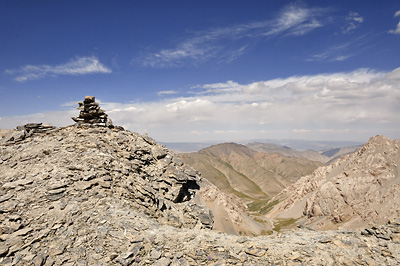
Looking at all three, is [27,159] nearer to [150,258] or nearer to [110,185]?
[110,185]

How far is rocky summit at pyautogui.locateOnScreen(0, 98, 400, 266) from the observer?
44.6ft

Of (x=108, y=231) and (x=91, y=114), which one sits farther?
(x=91, y=114)

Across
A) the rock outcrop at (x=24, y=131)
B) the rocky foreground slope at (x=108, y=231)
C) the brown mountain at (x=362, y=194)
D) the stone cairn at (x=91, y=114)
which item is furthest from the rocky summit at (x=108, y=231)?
the brown mountain at (x=362, y=194)

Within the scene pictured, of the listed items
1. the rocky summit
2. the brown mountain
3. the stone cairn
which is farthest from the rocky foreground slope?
the brown mountain

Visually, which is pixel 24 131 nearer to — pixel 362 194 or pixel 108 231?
pixel 108 231

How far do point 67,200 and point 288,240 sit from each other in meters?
17.7

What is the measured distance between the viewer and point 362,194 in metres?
122

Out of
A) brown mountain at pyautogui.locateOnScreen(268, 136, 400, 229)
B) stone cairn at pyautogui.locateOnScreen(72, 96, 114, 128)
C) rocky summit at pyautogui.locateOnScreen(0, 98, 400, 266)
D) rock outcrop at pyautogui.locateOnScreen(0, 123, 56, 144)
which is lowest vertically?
brown mountain at pyautogui.locateOnScreen(268, 136, 400, 229)

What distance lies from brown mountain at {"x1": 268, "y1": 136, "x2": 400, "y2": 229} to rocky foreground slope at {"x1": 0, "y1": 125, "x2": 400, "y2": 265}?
351 feet

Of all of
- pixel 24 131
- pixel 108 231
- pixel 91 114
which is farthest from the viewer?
pixel 91 114

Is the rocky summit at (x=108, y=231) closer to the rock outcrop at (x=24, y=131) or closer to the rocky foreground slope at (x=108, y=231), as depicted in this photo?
the rocky foreground slope at (x=108, y=231)

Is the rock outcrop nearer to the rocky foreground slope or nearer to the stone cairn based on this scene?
the rocky foreground slope

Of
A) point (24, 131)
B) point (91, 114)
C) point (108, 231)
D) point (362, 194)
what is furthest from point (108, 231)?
point (362, 194)

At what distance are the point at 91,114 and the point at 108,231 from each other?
68.4 ft
